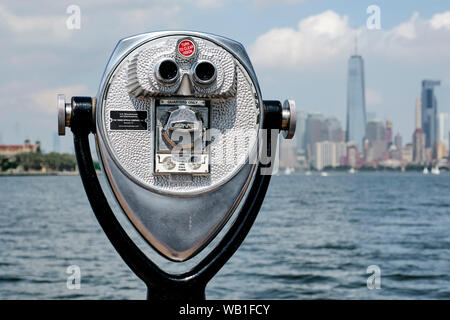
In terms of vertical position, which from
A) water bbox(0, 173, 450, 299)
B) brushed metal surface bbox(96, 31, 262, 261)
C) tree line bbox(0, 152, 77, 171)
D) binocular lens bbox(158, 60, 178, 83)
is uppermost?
binocular lens bbox(158, 60, 178, 83)

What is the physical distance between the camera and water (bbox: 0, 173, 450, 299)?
40.4 feet

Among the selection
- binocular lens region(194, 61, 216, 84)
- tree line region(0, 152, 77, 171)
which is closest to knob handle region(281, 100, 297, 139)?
binocular lens region(194, 61, 216, 84)

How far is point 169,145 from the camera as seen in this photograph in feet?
6.70

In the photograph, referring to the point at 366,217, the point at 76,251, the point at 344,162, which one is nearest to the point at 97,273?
the point at 76,251

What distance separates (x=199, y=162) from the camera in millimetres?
2045

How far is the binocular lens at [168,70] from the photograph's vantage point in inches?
79.4

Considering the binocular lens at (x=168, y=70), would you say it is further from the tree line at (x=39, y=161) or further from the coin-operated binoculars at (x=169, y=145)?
the tree line at (x=39, y=161)

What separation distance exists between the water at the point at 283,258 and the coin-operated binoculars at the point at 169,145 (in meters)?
9.11

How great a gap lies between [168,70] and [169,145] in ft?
0.68

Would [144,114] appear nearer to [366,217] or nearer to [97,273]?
[97,273]

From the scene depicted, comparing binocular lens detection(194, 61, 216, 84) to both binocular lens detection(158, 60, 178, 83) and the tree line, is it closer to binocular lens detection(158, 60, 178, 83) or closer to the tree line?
binocular lens detection(158, 60, 178, 83)

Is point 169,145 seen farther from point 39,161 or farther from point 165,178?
point 39,161

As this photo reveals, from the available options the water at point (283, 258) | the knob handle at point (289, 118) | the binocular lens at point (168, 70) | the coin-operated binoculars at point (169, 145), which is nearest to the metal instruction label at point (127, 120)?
the coin-operated binoculars at point (169, 145)
